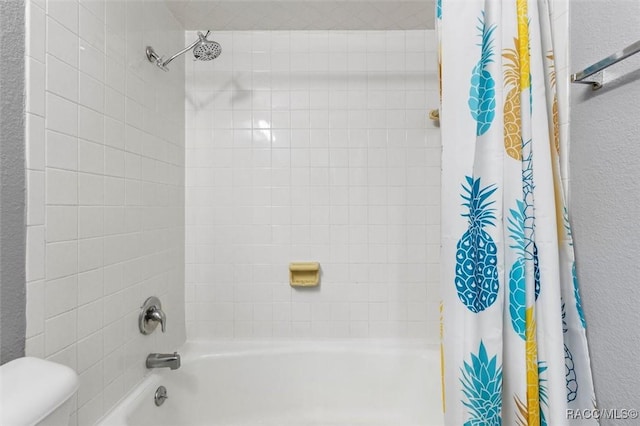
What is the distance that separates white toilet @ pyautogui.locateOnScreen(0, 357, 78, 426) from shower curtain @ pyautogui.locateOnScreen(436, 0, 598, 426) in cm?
84

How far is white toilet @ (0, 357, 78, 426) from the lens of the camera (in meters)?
0.55

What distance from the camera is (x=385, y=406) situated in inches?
63.8

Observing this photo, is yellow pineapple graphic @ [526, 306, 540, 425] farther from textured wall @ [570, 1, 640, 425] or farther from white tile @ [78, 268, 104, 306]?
white tile @ [78, 268, 104, 306]

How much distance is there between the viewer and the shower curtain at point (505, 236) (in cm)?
76

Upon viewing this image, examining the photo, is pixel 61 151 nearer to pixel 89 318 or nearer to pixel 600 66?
pixel 89 318

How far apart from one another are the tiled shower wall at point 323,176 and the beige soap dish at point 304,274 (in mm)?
50

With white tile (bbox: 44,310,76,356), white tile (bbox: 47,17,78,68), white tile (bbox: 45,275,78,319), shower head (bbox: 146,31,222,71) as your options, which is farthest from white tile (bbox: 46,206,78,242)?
shower head (bbox: 146,31,222,71)

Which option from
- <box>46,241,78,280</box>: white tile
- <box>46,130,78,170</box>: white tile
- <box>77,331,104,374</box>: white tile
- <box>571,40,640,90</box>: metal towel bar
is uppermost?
<box>571,40,640,90</box>: metal towel bar

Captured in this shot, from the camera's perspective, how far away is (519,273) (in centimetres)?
76

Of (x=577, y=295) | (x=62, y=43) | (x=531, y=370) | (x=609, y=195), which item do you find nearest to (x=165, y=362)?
(x=62, y=43)

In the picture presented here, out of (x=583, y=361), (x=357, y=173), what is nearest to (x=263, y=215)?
(x=357, y=173)

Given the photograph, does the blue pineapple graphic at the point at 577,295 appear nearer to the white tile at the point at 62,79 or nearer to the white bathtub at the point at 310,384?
the white bathtub at the point at 310,384

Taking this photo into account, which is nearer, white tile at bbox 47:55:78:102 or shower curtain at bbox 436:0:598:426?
shower curtain at bbox 436:0:598:426

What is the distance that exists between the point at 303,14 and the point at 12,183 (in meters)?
1.41
